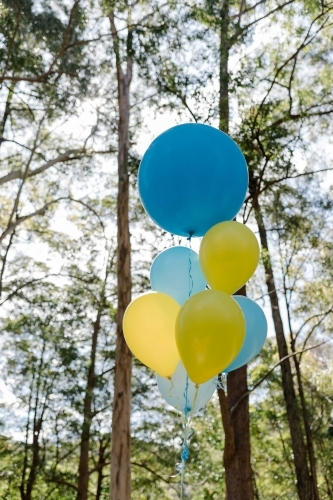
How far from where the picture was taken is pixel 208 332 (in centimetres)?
194

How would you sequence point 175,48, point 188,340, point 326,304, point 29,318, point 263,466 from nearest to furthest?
point 188,340 < point 175,48 < point 326,304 < point 29,318 < point 263,466

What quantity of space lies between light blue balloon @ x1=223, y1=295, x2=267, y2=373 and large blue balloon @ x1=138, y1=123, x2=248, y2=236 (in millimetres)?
475

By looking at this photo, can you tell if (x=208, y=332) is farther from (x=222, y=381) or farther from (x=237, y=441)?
(x=237, y=441)

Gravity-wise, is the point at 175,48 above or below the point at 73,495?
above

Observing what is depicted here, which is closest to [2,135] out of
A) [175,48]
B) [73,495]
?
[175,48]

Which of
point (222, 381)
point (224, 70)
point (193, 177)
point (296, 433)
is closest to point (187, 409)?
point (222, 381)

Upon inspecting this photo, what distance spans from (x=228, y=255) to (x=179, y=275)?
0.45 m

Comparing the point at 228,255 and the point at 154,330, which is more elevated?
the point at 228,255

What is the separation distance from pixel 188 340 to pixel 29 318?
7.15m

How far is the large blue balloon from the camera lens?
2.25 m

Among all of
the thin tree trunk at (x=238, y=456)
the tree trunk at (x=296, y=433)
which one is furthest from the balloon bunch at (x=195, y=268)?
the tree trunk at (x=296, y=433)

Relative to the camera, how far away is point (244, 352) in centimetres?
250

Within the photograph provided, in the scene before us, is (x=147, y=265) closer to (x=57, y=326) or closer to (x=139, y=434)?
(x=57, y=326)

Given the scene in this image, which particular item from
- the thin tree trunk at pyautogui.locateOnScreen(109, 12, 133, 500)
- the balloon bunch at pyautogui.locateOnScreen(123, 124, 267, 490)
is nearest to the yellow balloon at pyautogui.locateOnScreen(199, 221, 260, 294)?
the balloon bunch at pyautogui.locateOnScreen(123, 124, 267, 490)
